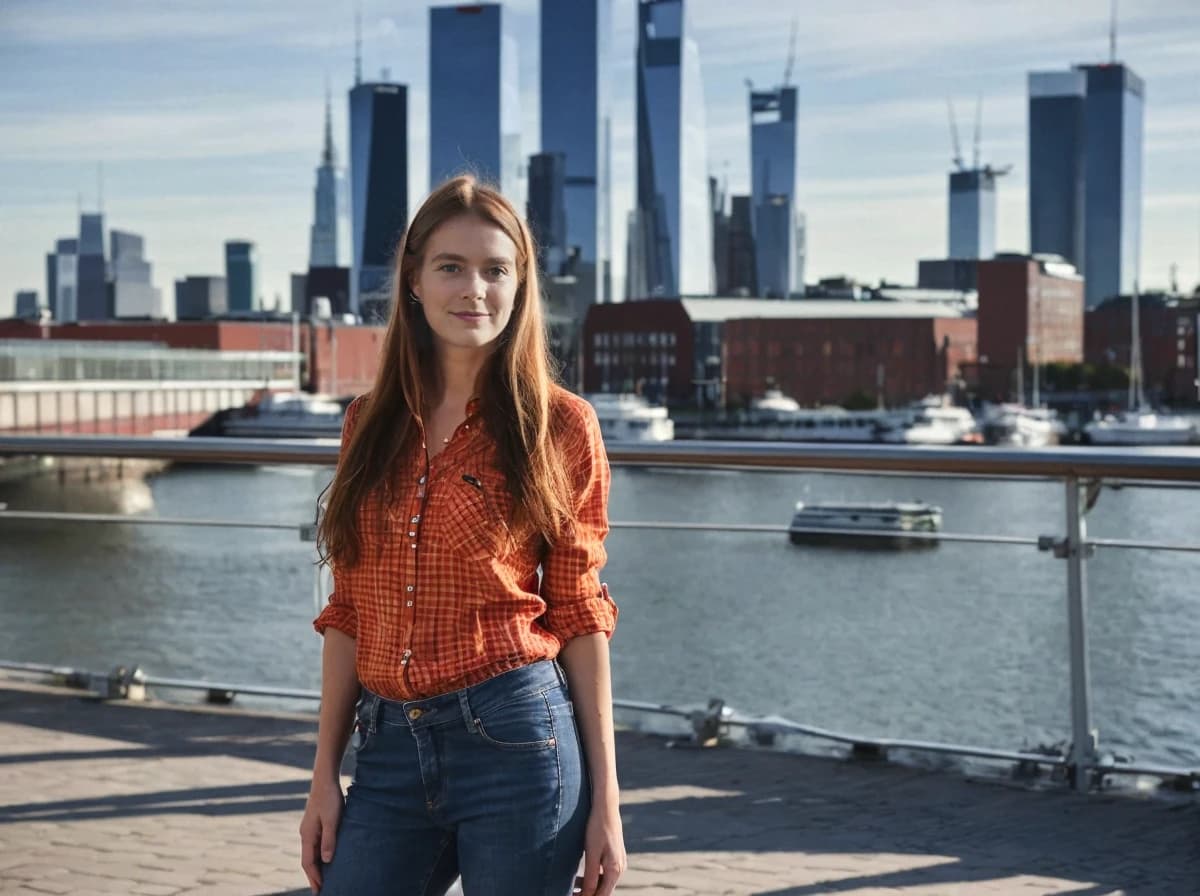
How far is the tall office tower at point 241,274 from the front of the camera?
169m

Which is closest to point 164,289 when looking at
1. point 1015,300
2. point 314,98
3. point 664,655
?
point 314,98

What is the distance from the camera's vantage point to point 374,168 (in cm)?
14662

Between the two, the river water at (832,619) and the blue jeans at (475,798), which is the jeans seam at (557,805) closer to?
the blue jeans at (475,798)

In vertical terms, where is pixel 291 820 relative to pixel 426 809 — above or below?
below

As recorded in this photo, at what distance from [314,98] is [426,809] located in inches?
6938

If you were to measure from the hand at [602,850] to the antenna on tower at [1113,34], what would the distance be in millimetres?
163482

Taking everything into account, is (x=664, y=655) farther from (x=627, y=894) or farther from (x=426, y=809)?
(x=426, y=809)

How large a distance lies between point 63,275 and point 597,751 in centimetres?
17109

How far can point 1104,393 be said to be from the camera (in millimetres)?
96750

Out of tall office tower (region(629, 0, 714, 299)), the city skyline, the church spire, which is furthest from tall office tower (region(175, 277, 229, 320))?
tall office tower (region(629, 0, 714, 299))

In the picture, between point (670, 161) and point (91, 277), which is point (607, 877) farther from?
point (91, 277)

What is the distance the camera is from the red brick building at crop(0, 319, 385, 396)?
81562 mm

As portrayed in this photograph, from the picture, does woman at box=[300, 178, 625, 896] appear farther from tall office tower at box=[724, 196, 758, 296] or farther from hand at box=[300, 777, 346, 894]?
tall office tower at box=[724, 196, 758, 296]

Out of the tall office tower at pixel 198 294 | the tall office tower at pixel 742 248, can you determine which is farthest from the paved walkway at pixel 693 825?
the tall office tower at pixel 742 248
